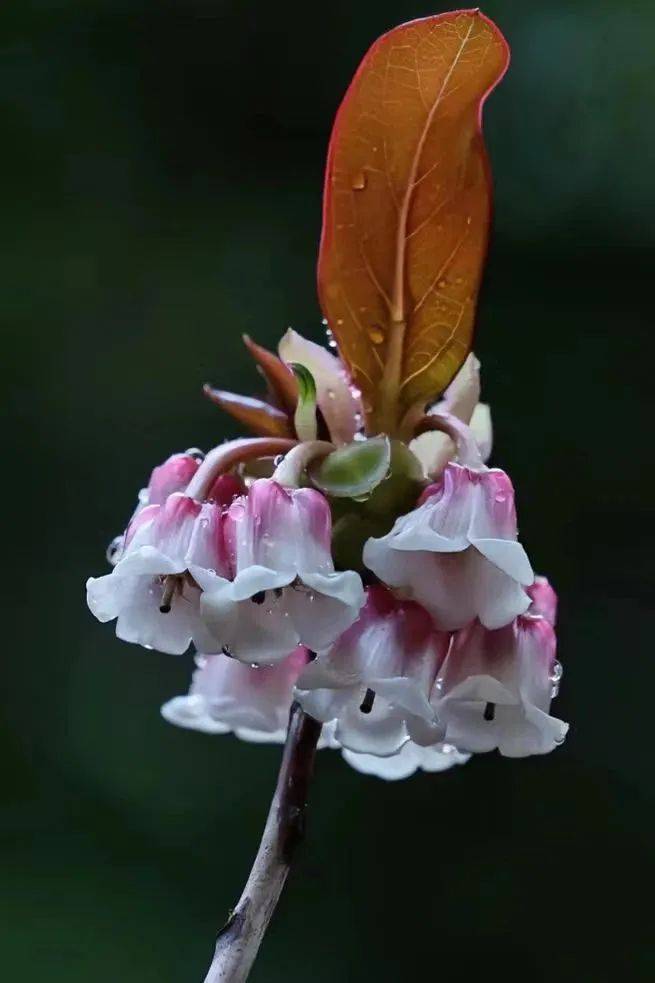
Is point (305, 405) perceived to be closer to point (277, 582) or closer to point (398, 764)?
point (277, 582)

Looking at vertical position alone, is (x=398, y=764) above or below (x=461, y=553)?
below

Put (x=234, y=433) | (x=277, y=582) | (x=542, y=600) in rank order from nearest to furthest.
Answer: (x=277, y=582), (x=542, y=600), (x=234, y=433)

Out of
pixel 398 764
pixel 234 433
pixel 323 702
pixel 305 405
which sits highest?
pixel 305 405

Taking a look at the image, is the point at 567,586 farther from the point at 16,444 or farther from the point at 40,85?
the point at 40,85

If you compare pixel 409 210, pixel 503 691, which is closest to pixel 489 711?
pixel 503 691

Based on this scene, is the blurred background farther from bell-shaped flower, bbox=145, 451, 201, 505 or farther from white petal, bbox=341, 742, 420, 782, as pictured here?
bell-shaped flower, bbox=145, 451, 201, 505

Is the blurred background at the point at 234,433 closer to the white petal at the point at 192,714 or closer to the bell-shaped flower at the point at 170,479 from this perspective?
the white petal at the point at 192,714

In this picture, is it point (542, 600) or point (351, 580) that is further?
point (542, 600)

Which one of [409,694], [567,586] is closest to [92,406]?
[567,586]
